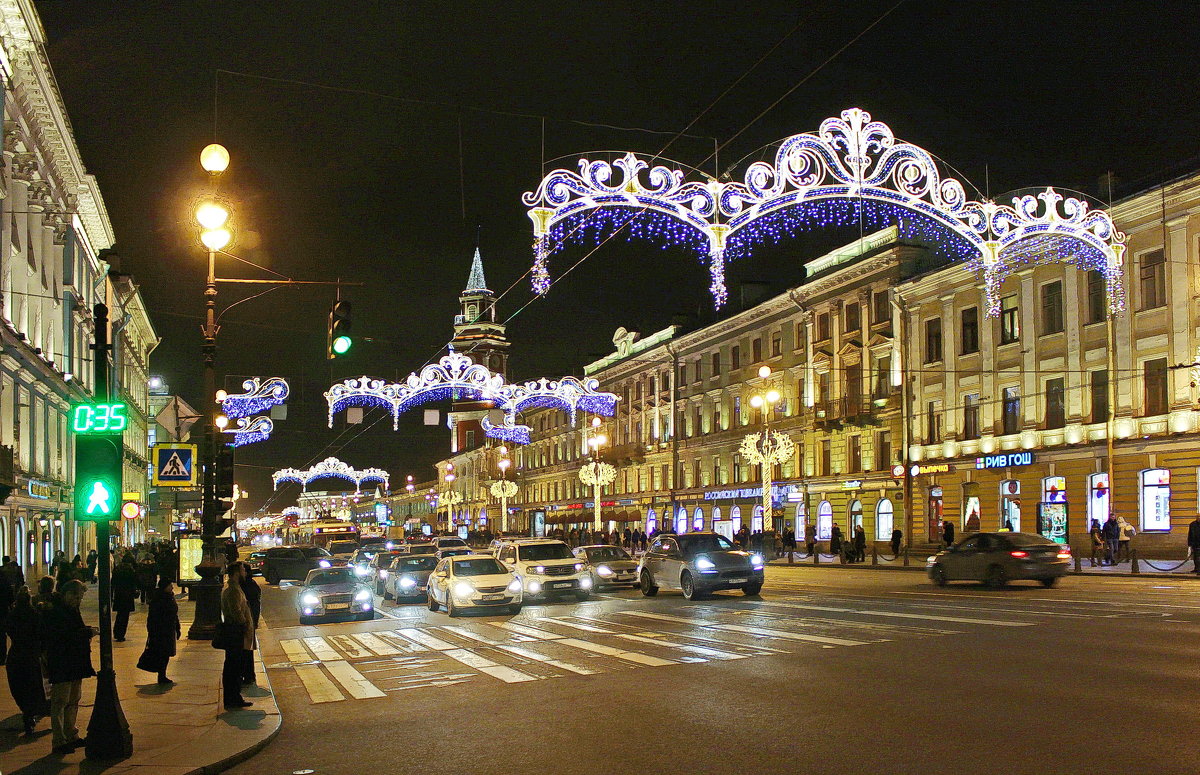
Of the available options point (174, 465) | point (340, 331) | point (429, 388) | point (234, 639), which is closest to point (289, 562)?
point (429, 388)

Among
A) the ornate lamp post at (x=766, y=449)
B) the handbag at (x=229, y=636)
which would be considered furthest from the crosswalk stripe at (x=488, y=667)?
the ornate lamp post at (x=766, y=449)

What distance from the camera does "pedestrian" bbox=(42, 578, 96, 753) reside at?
9.96 m

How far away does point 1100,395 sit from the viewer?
132 feet

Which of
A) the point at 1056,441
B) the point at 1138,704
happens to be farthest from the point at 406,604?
the point at 1056,441

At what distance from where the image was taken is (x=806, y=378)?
2303 inches

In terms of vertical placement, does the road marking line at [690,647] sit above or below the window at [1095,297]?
below

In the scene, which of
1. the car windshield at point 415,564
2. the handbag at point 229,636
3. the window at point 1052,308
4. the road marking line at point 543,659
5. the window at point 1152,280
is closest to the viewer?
the handbag at point 229,636

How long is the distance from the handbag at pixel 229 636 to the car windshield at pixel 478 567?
12.7m

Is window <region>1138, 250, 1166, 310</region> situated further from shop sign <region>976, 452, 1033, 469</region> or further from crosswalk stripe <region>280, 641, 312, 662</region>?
crosswalk stripe <region>280, 641, 312, 662</region>

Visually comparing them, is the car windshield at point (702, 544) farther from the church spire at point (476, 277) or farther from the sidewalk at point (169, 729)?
the church spire at point (476, 277)

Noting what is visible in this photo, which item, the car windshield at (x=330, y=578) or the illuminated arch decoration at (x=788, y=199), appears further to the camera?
the car windshield at (x=330, y=578)

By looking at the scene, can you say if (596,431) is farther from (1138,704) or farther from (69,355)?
(1138,704)

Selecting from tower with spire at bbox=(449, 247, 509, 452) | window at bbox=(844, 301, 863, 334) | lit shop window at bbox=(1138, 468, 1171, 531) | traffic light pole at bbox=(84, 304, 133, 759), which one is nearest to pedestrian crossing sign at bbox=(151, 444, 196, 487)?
traffic light pole at bbox=(84, 304, 133, 759)

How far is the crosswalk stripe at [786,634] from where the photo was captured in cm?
1554
